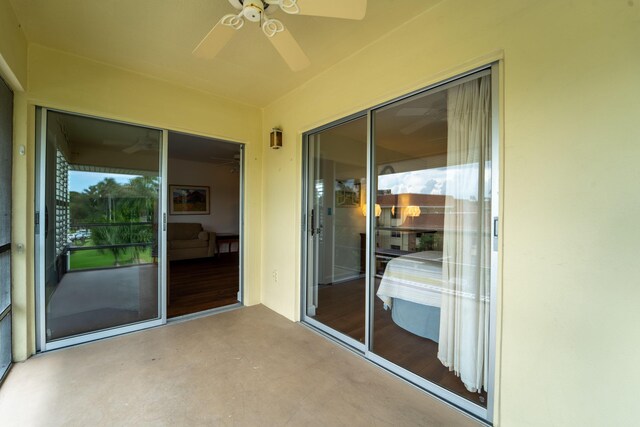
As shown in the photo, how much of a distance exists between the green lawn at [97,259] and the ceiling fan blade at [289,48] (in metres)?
2.47

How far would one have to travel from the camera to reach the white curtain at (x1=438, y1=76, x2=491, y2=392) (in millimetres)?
1679

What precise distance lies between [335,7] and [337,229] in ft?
8.35

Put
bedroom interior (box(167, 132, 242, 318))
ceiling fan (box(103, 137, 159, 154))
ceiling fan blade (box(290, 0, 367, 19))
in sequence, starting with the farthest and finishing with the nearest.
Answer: bedroom interior (box(167, 132, 242, 318))
ceiling fan (box(103, 137, 159, 154))
ceiling fan blade (box(290, 0, 367, 19))

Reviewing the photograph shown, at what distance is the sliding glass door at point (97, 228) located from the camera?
2.40 metres

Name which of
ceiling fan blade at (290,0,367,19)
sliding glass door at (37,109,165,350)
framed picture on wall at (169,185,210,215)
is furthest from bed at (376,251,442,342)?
framed picture on wall at (169,185,210,215)

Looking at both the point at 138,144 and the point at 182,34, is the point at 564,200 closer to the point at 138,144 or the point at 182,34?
the point at 182,34

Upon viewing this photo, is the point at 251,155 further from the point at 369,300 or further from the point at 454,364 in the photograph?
the point at 454,364

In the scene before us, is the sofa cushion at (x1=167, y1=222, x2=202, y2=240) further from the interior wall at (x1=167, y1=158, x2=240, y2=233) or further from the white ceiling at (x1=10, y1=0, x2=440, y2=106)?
the white ceiling at (x1=10, y1=0, x2=440, y2=106)

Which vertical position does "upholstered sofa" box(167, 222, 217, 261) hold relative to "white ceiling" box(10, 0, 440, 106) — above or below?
below

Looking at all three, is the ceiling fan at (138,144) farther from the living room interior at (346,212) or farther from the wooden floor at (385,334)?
the wooden floor at (385,334)

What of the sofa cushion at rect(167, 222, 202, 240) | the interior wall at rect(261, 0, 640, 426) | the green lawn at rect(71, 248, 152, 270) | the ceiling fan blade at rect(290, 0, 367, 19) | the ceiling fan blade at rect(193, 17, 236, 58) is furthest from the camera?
the sofa cushion at rect(167, 222, 202, 240)

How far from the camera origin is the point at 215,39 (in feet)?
5.25

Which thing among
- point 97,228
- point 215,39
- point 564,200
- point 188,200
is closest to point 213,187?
point 188,200

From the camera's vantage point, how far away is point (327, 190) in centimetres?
336
